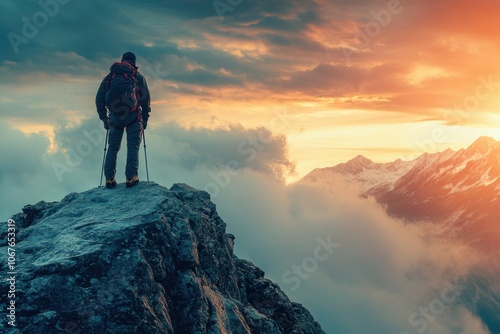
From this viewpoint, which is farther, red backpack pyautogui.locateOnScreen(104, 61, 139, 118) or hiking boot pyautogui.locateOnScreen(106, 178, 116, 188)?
hiking boot pyautogui.locateOnScreen(106, 178, 116, 188)

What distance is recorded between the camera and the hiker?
22984mm

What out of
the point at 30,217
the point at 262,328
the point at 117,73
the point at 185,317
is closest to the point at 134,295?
the point at 185,317

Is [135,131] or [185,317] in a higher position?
[135,131]

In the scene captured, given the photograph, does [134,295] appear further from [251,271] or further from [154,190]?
[251,271]

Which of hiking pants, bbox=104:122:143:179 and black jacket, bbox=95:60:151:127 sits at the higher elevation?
black jacket, bbox=95:60:151:127

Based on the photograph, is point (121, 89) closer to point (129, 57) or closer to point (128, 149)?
point (129, 57)

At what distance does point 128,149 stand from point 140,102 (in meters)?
2.53

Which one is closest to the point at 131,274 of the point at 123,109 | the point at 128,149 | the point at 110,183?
the point at 110,183

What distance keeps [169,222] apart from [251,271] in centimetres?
867

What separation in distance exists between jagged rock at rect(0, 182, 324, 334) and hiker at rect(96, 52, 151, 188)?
120 centimetres

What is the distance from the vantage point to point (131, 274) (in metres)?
17.1

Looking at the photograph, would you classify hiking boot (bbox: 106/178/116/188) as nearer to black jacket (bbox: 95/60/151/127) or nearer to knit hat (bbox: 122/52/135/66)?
black jacket (bbox: 95/60/151/127)

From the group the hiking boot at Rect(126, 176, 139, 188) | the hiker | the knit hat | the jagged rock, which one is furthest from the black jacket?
the jagged rock

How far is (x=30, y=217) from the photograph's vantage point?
26.4m
